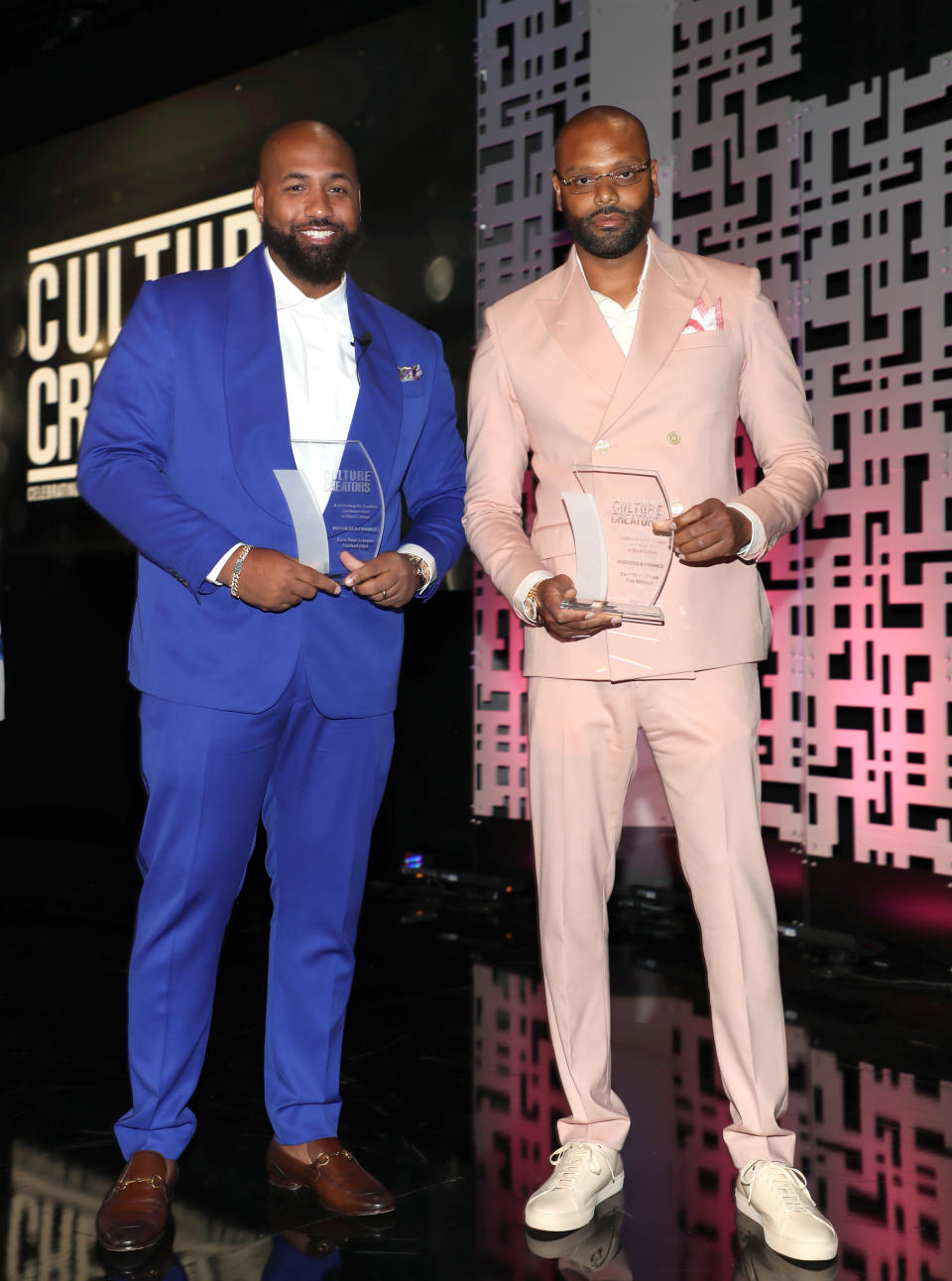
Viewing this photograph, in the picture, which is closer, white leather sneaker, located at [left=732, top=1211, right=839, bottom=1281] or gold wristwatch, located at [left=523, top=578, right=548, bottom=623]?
white leather sneaker, located at [left=732, top=1211, right=839, bottom=1281]

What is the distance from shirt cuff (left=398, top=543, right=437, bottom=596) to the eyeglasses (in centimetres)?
69

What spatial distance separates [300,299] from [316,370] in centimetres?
14

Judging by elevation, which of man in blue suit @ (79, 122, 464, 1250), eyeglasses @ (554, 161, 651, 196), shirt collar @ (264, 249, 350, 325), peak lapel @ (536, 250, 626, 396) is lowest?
man in blue suit @ (79, 122, 464, 1250)

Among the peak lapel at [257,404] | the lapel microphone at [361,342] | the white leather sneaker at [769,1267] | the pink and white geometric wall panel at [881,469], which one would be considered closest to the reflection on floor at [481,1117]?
the white leather sneaker at [769,1267]

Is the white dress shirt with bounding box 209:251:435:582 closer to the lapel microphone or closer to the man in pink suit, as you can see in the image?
the lapel microphone

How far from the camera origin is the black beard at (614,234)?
221cm

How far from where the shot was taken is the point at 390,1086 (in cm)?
300

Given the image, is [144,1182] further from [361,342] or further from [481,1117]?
[361,342]

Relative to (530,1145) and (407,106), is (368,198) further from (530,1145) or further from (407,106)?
(530,1145)

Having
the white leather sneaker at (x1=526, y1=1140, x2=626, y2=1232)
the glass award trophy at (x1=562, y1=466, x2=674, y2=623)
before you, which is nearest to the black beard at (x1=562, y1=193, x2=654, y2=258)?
the glass award trophy at (x1=562, y1=466, x2=674, y2=623)

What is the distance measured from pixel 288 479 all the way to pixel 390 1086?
160 centimetres

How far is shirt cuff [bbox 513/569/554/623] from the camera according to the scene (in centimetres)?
218

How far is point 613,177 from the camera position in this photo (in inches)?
86.2

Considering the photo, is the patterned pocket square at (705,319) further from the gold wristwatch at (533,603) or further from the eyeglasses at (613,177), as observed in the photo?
the gold wristwatch at (533,603)
